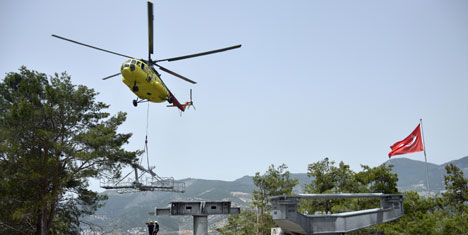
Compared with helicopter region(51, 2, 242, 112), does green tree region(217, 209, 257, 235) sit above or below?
below

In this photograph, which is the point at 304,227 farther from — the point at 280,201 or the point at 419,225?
the point at 419,225

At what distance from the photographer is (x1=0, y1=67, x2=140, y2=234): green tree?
28.7 m

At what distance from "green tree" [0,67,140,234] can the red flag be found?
25.1 metres

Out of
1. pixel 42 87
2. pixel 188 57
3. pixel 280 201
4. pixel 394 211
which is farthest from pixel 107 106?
pixel 394 211

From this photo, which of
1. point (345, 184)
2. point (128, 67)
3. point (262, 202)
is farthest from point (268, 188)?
point (128, 67)

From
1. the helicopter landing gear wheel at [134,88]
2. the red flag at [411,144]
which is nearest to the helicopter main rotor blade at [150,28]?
the helicopter landing gear wheel at [134,88]

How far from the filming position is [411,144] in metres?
28.6

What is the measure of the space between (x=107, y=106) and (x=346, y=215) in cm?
2956

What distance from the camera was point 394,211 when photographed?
1780cm

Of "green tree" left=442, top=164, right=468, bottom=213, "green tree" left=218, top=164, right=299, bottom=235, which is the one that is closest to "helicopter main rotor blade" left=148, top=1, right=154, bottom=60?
"green tree" left=218, top=164, right=299, bottom=235

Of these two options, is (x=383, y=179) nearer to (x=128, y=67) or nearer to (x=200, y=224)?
(x=200, y=224)

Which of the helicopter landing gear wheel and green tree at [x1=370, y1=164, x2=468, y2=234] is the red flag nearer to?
green tree at [x1=370, y1=164, x2=468, y2=234]

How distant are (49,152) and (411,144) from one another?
32561mm

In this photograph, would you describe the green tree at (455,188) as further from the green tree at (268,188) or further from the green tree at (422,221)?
the green tree at (268,188)
